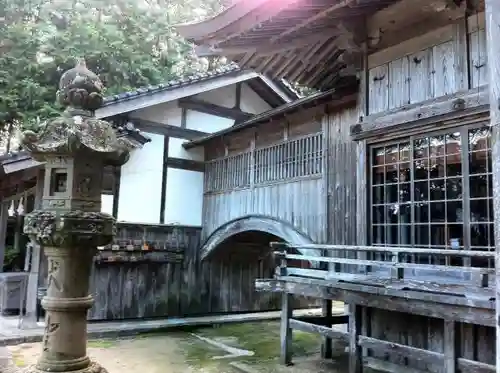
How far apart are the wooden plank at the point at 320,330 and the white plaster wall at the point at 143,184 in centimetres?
641

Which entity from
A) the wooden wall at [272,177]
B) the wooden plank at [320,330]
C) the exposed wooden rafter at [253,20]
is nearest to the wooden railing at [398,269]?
the wooden plank at [320,330]

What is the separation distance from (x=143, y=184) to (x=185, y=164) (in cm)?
142

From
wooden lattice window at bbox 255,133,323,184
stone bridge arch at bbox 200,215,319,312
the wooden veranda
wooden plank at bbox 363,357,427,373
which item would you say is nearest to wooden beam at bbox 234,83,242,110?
wooden lattice window at bbox 255,133,323,184

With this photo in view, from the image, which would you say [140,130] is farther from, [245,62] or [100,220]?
[100,220]

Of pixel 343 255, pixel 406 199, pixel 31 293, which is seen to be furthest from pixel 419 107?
pixel 31 293

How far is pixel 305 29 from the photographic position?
7105mm

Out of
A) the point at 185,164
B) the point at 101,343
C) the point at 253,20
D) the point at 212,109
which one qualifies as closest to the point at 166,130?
the point at 185,164

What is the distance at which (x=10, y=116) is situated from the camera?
1421cm

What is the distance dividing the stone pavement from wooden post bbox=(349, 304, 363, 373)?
6.59 metres

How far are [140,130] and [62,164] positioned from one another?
8.37 metres

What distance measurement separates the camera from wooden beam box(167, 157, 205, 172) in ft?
45.5

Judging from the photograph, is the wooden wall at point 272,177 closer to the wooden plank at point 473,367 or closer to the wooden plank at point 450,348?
the wooden plank at point 450,348

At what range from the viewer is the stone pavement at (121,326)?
34.5ft

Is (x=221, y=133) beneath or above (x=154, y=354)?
above
